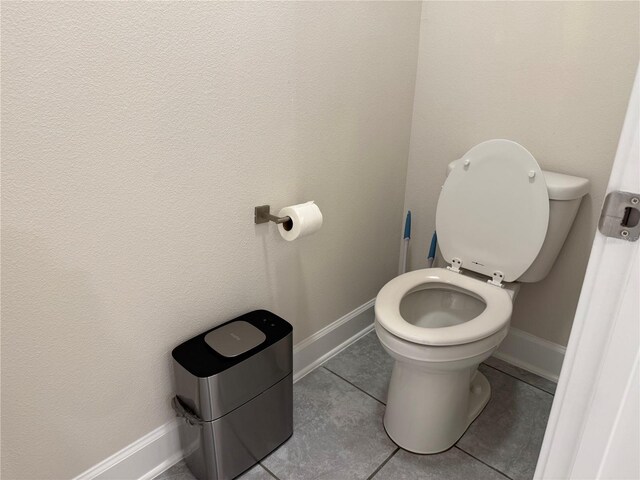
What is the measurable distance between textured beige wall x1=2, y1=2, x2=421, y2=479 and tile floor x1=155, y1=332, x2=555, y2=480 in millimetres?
353

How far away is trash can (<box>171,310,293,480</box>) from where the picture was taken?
123 cm

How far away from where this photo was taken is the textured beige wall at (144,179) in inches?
37.0

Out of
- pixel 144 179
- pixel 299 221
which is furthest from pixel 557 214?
pixel 144 179

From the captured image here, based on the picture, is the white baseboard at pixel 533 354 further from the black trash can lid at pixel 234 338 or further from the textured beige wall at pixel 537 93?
the black trash can lid at pixel 234 338

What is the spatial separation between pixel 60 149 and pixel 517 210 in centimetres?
133

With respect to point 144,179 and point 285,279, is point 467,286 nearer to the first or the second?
point 285,279

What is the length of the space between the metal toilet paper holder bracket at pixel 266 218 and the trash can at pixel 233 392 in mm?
301

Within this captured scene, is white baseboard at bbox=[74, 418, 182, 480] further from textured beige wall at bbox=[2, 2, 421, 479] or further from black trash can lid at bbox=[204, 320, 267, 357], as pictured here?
black trash can lid at bbox=[204, 320, 267, 357]

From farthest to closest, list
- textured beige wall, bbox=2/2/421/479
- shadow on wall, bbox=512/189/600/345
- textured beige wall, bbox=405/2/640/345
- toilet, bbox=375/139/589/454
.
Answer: shadow on wall, bbox=512/189/600/345
textured beige wall, bbox=405/2/640/345
toilet, bbox=375/139/589/454
textured beige wall, bbox=2/2/421/479

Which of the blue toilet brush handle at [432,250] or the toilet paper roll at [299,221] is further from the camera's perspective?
the blue toilet brush handle at [432,250]

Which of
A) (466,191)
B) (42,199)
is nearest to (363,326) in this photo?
(466,191)

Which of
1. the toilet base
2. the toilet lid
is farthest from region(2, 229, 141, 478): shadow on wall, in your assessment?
the toilet lid

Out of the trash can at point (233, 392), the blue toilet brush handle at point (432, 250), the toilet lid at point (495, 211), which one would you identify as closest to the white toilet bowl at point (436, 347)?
the toilet lid at point (495, 211)

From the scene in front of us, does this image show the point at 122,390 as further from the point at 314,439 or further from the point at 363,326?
the point at 363,326
